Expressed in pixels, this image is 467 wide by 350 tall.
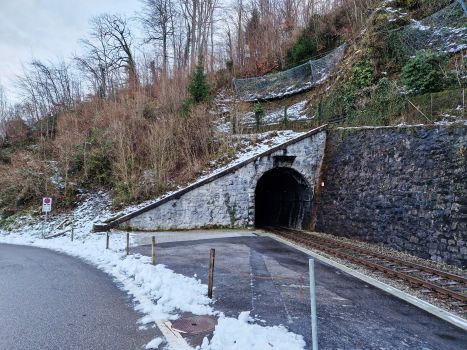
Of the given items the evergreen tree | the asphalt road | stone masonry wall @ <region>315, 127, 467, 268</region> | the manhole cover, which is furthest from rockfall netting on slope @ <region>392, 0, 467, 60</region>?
the asphalt road

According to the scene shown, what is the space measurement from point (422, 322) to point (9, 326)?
6136 millimetres

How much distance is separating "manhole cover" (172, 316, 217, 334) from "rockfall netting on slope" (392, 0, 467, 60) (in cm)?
1627

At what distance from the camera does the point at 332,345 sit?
143 inches

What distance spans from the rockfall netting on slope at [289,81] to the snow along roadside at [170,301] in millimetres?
19263

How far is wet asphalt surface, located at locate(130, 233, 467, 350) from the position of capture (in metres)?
3.88

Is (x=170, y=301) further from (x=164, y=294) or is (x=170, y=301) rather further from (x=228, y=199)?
(x=228, y=199)

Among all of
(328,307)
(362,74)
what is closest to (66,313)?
(328,307)

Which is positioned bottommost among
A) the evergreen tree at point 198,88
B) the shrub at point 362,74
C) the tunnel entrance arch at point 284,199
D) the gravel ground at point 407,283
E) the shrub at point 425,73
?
the gravel ground at point 407,283

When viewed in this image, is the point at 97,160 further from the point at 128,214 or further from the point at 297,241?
the point at 297,241

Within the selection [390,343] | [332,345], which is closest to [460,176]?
[390,343]

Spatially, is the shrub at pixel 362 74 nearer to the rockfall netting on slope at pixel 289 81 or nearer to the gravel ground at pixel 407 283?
the rockfall netting on slope at pixel 289 81

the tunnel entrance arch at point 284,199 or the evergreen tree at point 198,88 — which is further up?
the evergreen tree at point 198,88

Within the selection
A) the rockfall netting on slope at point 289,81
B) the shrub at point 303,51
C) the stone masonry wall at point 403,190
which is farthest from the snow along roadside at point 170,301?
the shrub at point 303,51

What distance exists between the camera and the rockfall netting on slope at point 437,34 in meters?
13.9
